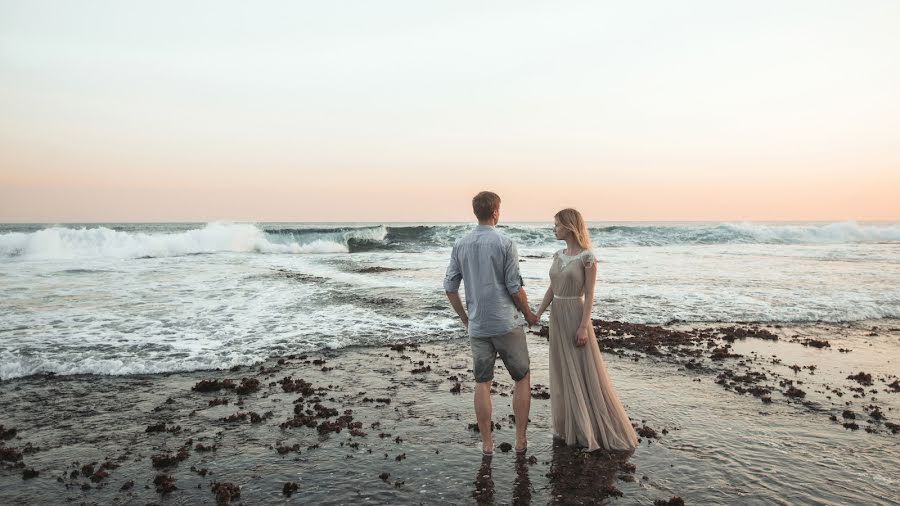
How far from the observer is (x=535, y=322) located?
17.3 ft

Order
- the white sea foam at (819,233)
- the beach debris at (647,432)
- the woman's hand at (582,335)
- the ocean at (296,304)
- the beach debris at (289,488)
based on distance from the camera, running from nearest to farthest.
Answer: the beach debris at (289,488)
the woman's hand at (582,335)
the beach debris at (647,432)
the ocean at (296,304)
the white sea foam at (819,233)

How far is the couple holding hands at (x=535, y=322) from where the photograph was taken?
16.5 feet

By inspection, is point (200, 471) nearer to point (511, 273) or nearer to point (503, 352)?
point (503, 352)

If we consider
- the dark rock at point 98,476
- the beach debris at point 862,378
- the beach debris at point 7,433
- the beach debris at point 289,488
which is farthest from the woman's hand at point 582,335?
the beach debris at point 7,433

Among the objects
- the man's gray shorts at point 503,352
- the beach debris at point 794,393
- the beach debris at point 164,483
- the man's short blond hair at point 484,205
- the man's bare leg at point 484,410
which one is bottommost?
the beach debris at point 164,483

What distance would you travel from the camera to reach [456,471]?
5.06 m

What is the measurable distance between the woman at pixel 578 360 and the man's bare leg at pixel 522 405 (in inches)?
20.0

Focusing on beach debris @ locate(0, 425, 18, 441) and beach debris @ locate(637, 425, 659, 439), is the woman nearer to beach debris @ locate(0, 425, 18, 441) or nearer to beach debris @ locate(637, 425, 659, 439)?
beach debris @ locate(637, 425, 659, 439)

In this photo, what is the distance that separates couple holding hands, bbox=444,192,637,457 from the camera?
16.5ft

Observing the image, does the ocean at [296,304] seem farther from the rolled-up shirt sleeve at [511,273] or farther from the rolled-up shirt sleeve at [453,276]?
the rolled-up shirt sleeve at [511,273]

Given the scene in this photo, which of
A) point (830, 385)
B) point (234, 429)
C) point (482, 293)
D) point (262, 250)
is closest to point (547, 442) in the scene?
point (482, 293)

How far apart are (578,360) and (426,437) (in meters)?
2.00

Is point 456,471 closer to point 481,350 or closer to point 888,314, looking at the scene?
point 481,350

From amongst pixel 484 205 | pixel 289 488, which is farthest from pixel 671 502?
pixel 289 488
